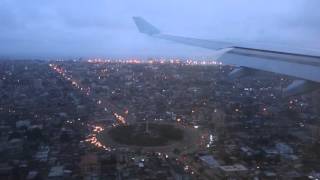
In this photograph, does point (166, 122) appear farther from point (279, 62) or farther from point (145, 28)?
point (279, 62)

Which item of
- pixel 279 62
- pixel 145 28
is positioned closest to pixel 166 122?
pixel 145 28

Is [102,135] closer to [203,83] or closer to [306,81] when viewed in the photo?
[306,81]

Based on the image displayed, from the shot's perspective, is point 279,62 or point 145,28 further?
point 145,28

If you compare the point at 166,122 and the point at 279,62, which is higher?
the point at 279,62

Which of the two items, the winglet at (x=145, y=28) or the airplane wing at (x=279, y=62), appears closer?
the airplane wing at (x=279, y=62)

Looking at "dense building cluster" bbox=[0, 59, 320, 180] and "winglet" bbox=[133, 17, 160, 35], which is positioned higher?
"winglet" bbox=[133, 17, 160, 35]

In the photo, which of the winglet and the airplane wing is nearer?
the airplane wing

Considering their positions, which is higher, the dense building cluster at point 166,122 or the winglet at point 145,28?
the winglet at point 145,28

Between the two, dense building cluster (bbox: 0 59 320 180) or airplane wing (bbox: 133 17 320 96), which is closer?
airplane wing (bbox: 133 17 320 96)
